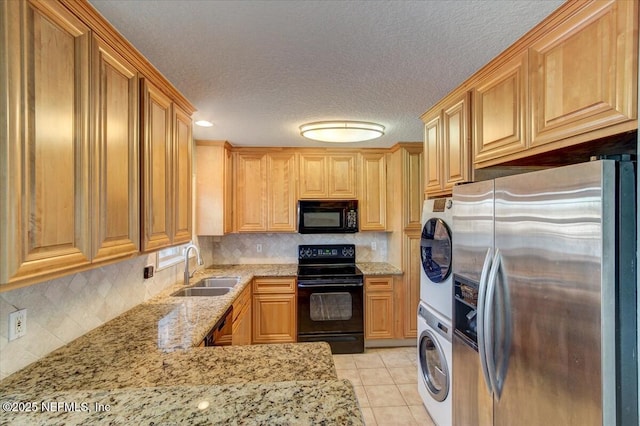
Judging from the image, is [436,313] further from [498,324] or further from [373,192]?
[373,192]

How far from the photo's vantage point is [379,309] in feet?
11.6

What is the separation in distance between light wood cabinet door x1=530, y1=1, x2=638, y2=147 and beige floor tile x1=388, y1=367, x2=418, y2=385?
2.44 metres

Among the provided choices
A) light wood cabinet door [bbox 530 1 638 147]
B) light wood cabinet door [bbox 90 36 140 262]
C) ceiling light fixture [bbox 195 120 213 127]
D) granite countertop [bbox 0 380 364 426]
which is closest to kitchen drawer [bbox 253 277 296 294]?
ceiling light fixture [bbox 195 120 213 127]

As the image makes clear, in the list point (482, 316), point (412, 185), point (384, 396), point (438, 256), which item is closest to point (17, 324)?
point (482, 316)

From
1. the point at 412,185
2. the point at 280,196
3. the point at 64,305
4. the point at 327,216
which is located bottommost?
the point at 64,305

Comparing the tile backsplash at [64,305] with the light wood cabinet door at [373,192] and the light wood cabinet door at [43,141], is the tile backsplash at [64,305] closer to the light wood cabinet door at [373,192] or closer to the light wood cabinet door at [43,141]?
the light wood cabinet door at [43,141]

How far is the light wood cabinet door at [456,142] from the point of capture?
1.93 meters

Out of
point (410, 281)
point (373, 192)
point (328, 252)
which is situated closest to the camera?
point (410, 281)

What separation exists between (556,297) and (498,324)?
12.4 inches

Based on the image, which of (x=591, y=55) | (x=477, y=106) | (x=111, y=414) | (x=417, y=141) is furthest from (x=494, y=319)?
(x=417, y=141)

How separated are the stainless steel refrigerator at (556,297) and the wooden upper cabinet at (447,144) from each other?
45cm

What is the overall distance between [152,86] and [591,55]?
6.73ft

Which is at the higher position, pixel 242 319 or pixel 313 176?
pixel 313 176

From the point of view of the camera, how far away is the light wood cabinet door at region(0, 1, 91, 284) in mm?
865
